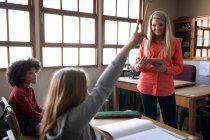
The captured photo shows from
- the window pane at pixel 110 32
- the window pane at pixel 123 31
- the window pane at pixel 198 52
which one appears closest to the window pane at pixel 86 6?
the window pane at pixel 110 32

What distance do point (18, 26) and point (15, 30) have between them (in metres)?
0.07

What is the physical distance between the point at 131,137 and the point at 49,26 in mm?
2698

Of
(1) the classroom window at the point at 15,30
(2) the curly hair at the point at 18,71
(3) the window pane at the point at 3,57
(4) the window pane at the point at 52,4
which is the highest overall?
(4) the window pane at the point at 52,4

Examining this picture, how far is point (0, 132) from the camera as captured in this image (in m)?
1.80

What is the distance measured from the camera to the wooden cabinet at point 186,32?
4.41 metres

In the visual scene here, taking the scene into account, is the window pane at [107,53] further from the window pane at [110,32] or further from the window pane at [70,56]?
the window pane at [70,56]

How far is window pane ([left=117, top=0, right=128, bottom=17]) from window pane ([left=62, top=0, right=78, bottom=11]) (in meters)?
0.93

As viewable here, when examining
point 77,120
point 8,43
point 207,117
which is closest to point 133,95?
point 207,117

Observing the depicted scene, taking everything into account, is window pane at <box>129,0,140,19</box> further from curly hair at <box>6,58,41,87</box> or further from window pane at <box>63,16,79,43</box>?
curly hair at <box>6,58,41,87</box>

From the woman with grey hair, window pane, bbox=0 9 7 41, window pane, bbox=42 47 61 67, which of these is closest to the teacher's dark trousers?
the woman with grey hair

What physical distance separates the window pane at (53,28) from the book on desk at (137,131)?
2483 mm

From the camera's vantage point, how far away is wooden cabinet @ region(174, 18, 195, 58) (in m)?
4.41

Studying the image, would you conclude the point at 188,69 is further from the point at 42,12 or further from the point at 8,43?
the point at 8,43

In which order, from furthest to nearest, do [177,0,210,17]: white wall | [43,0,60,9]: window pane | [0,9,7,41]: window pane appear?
[177,0,210,17]: white wall < [43,0,60,9]: window pane < [0,9,7,41]: window pane
